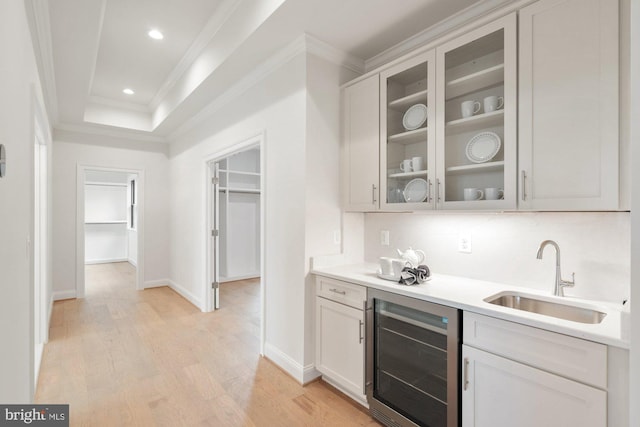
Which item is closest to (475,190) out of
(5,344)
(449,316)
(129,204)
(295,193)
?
(449,316)

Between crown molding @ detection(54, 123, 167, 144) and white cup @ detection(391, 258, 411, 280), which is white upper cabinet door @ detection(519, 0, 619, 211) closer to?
white cup @ detection(391, 258, 411, 280)

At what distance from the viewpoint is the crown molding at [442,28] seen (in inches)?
78.7

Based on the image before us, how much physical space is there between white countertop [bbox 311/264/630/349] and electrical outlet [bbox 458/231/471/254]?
7.8 inches

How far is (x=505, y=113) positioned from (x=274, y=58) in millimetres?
1918

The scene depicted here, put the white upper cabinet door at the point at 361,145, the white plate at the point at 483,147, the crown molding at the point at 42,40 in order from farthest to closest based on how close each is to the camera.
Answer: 1. the white upper cabinet door at the point at 361,145
2. the crown molding at the point at 42,40
3. the white plate at the point at 483,147

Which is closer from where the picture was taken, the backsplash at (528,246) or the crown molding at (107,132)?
the backsplash at (528,246)

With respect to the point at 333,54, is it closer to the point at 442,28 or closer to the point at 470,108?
the point at 442,28

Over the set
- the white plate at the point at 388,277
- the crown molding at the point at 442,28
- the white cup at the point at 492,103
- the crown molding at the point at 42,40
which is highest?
the crown molding at the point at 442,28

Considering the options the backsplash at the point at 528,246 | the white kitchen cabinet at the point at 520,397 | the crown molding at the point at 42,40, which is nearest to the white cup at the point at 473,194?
the backsplash at the point at 528,246

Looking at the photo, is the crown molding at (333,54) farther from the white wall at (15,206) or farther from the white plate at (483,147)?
the white wall at (15,206)

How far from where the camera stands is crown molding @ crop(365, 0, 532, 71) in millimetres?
1998

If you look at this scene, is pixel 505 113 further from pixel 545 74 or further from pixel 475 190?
pixel 475 190

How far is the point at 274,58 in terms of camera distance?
108 inches

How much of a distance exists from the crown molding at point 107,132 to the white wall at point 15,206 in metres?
3.51
